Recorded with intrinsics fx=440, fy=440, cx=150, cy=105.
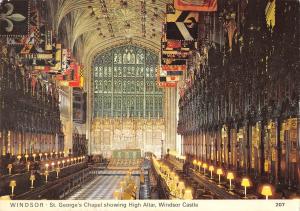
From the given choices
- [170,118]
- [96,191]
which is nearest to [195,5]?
[96,191]

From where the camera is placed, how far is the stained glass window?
45938 millimetres

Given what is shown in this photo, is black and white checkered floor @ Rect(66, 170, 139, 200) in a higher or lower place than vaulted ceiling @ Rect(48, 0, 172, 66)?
lower

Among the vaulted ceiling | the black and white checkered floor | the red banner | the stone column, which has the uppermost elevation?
the vaulted ceiling

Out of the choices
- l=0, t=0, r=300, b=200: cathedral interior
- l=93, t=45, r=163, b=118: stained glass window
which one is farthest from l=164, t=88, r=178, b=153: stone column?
l=93, t=45, r=163, b=118: stained glass window

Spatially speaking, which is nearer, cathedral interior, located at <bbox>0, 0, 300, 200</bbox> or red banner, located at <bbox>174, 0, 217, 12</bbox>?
cathedral interior, located at <bbox>0, 0, 300, 200</bbox>

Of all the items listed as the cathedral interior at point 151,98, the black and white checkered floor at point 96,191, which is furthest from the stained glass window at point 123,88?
the black and white checkered floor at point 96,191

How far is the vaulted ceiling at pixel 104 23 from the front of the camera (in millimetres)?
32000

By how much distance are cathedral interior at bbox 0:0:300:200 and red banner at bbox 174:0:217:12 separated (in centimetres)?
3

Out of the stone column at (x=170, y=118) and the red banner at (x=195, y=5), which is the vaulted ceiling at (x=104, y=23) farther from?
the red banner at (x=195, y=5)

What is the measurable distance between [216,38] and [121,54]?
28.6m

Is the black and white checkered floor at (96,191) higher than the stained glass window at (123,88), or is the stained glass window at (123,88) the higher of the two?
the stained glass window at (123,88)

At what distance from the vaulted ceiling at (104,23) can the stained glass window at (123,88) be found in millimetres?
1625

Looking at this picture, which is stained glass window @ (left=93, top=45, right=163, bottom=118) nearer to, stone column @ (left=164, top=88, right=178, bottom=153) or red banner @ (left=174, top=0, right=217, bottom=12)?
stone column @ (left=164, top=88, right=178, bottom=153)

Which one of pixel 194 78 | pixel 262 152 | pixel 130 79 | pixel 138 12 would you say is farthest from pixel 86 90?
pixel 262 152
